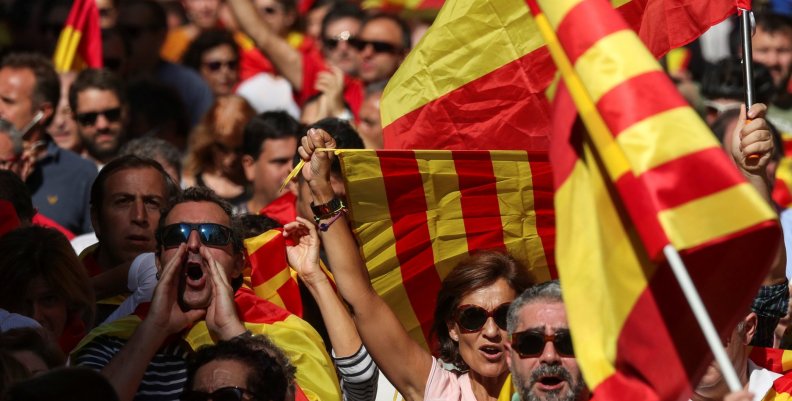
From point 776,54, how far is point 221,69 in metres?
3.73

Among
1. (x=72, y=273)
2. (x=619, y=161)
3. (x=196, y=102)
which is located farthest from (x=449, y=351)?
(x=196, y=102)

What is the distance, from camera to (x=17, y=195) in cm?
675

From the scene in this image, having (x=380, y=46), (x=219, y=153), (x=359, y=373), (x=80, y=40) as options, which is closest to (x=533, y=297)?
(x=359, y=373)

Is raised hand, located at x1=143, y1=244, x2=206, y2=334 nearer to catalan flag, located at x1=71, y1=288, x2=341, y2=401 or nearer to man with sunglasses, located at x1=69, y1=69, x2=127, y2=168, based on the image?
catalan flag, located at x1=71, y1=288, x2=341, y2=401

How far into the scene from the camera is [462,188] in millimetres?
5988

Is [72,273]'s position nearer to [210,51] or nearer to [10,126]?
[10,126]

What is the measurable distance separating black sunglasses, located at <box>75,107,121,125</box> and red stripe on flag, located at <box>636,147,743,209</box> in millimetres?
5436

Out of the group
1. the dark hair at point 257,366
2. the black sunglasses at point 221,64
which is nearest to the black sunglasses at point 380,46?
the black sunglasses at point 221,64

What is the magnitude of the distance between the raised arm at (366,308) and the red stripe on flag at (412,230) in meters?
0.25

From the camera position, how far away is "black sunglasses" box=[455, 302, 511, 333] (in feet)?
18.4

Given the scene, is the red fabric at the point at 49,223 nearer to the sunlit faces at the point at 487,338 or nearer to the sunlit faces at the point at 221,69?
the sunlit faces at the point at 487,338

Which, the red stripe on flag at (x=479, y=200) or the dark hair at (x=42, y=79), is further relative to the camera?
the dark hair at (x=42, y=79)

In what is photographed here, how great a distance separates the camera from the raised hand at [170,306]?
5.29m

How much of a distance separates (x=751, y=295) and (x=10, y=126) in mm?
4591
